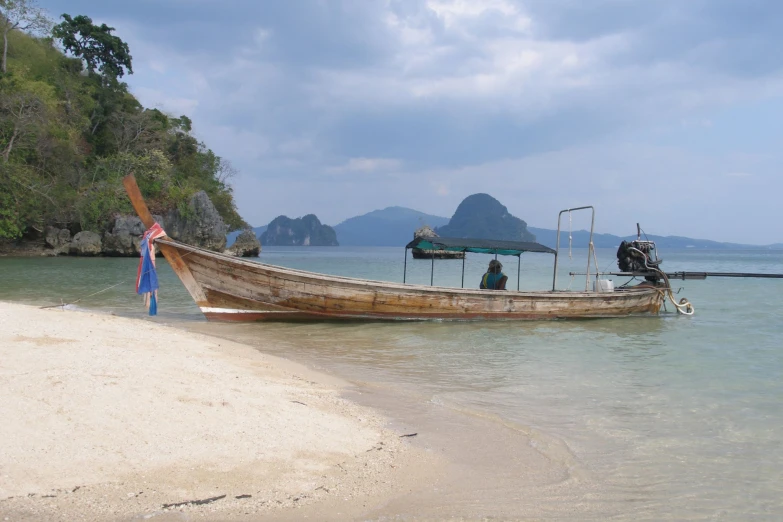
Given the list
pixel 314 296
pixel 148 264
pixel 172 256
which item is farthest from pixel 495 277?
pixel 148 264

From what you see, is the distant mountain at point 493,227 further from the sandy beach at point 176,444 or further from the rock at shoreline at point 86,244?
the sandy beach at point 176,444

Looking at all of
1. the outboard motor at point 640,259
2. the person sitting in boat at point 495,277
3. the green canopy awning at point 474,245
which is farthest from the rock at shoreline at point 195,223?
the outboard motor at point 640,259

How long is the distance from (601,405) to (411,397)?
2.21m

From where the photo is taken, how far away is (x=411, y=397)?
6.18 metres

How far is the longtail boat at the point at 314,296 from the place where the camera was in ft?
35.7

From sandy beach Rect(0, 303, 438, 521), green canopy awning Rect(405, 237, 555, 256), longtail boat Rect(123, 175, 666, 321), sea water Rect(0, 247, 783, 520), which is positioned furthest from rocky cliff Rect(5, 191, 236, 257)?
sandy beach Rect(0, 303, 438, 521)

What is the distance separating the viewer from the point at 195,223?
141 feet

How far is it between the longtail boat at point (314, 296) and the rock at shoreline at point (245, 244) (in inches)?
1559

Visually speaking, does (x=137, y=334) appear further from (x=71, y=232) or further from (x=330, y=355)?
(x=71, y=232)

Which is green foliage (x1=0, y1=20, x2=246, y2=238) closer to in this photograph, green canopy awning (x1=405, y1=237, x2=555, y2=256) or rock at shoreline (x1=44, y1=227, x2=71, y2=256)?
rock at shoreline (x1=44, y1=227, x2=71, y2=256)

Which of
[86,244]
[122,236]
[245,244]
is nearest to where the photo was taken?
[86,244]

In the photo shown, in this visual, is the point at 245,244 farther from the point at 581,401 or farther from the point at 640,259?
the point at 581,401

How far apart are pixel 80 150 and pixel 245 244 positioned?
15.3 m

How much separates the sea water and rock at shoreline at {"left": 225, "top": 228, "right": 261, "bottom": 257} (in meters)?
36.4
